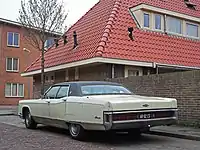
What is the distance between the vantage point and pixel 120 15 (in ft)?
62.4

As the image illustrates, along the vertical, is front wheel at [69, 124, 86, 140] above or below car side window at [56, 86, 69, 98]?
below

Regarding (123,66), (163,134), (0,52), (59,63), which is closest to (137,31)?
(123,66)

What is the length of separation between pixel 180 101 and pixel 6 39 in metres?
26.2

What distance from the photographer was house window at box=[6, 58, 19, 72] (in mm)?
35219

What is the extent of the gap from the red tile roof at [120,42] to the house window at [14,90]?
1356cm

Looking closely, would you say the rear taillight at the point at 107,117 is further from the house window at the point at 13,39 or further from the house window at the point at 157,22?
the house window at the point at 13,39

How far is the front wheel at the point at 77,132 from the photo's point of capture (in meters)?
9.14

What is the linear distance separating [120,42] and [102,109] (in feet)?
30.3

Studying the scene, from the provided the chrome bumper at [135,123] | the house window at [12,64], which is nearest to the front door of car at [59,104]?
the chrome bumper at [135,123]

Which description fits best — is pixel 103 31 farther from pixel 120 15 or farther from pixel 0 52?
pixel 0 52

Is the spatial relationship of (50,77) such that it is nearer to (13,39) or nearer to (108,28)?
(108,28)

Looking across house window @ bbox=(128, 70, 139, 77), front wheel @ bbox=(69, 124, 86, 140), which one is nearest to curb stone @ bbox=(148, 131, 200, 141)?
front wheel @ bbox=(69, 124, 86, 140)

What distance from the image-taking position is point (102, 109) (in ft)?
Answer: 26.9

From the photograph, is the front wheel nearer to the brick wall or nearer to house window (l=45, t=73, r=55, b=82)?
the brick wall
